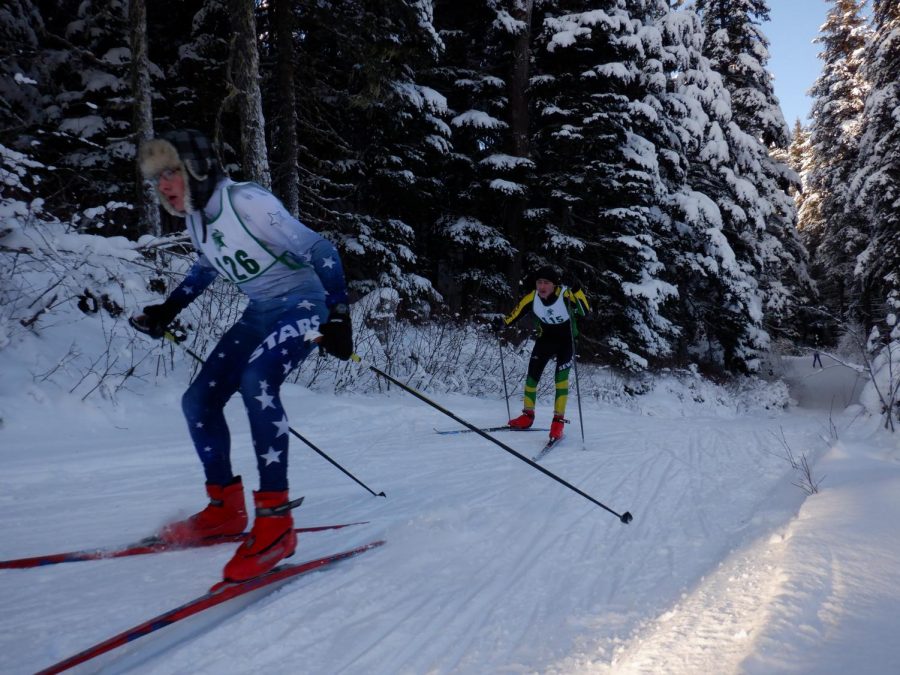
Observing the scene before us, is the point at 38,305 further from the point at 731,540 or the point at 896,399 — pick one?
the point at 896,399

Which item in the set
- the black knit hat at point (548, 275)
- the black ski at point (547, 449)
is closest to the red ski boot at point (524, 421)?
the black ski at point (547, 449)

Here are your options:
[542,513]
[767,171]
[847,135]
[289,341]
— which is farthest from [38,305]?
[847,135]

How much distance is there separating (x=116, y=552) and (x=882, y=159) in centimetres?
2386

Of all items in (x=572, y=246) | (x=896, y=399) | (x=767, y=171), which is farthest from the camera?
(x=767, y=171)

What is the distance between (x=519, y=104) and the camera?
14.9 m

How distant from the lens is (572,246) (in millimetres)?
13859

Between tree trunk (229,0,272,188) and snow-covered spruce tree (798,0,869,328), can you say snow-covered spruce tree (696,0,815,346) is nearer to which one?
snow-covered spruce tree (798,0,869,328)

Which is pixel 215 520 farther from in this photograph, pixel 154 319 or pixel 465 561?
pixel 465 561

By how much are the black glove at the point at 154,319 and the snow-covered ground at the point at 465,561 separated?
116 cm

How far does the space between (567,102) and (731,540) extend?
13.3 meters

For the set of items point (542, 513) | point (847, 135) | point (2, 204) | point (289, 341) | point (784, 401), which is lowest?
point (784, 401)

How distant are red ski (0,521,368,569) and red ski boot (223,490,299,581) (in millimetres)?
492

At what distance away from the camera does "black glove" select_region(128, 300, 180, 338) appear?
293cm

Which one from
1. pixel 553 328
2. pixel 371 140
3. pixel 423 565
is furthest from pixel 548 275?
pixel 371 140
